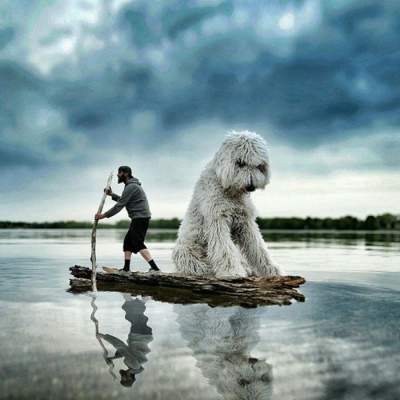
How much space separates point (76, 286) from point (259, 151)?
356 cm

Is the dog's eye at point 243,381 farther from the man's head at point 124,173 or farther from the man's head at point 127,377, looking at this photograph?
the man's head at point 124,173

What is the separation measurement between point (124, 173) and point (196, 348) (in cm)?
488

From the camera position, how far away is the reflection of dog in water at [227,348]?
2.76 m

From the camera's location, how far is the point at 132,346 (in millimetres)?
3617

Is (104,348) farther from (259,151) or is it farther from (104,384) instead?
(259,151)

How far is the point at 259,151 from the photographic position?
20.0 feet

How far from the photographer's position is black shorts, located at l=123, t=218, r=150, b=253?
7770 mm

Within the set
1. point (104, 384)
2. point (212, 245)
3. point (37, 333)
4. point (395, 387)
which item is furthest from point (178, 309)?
point (395, 387)

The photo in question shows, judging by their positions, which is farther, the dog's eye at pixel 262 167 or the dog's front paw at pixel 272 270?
the dog's front paw at pixel 272 270

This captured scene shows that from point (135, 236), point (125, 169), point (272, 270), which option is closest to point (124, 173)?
point (125, 169)

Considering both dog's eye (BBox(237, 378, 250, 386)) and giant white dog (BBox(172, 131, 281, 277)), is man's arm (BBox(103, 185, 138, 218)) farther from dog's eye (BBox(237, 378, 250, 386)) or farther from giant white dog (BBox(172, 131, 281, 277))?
dog's eye (BBox(237, 378, 250, 386))

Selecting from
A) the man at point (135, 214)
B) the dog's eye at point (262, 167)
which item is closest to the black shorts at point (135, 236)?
the man at point (135, 214)

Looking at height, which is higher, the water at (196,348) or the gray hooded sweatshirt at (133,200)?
the gray hooded sweatshirt at (133,200)

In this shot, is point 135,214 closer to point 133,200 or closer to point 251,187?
point 133,200
